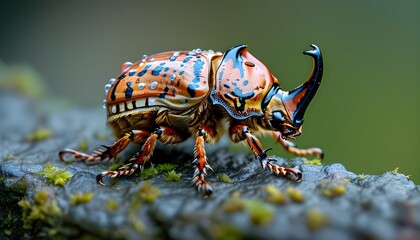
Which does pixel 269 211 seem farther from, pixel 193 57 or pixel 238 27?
pixel 238 27

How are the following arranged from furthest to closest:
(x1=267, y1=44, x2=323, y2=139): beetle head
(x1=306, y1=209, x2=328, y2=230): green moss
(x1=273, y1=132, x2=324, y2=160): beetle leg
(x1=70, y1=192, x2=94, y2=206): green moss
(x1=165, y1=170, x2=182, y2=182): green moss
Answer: (x1=273, y1=132, x2=324, y2=160): beetle leg < (x1=267, y1=44, x2=323, y2=139): beetle head < (x1=165, y1=170, x2=182, y2=182): green moss < (x1=70, y1=192, x2=94, y2=206): green moss < (x1=306, y1=209, x2=328, y2=230): green moss

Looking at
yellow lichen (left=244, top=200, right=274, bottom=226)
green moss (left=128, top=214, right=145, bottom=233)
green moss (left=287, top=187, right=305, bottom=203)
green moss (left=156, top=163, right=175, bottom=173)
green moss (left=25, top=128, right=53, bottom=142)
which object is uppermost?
yellow lichen (left=244, top=200, right=274, bottom=226)

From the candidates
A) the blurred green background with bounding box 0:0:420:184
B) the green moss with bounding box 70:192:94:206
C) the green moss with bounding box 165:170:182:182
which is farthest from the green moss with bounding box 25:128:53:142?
the green moss with bounding box 70:192:94:206

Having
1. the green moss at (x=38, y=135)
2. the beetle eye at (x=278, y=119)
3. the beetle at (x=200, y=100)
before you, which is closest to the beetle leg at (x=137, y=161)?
the beetle at (x=200, y=100)

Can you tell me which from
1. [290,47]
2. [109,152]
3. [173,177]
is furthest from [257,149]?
[290,47]

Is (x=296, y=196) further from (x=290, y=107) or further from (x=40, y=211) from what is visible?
(x=40, y=211)

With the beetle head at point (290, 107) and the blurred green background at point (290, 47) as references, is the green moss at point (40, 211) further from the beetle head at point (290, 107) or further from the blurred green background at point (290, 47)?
the blurred green background at point (290, 47)

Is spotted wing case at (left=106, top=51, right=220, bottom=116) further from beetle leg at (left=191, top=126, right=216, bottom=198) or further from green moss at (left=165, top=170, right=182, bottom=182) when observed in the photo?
green moss at (left=165, top=170, right=182, bottom=182)
